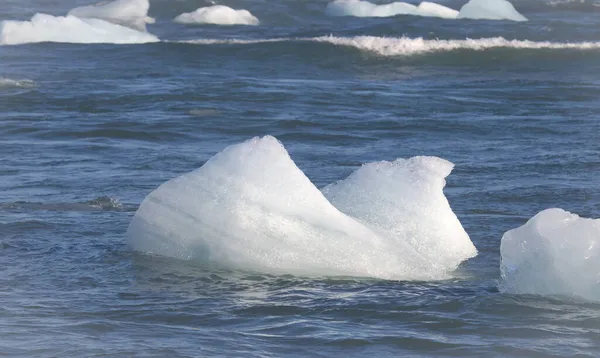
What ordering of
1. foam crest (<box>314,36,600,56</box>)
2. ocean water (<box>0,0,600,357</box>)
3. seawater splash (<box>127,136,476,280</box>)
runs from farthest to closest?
1. foam crest (<box>314,36,600,56</box>)
2. seawater splash (<box>127,136,476,280</box>)
3. ocean water (<box>0,0,600,357</box>)

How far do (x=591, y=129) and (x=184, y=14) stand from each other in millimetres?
18075

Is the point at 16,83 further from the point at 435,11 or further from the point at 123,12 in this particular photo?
the point at 435,11

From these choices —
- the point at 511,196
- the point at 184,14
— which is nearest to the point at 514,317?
the point at 511,196

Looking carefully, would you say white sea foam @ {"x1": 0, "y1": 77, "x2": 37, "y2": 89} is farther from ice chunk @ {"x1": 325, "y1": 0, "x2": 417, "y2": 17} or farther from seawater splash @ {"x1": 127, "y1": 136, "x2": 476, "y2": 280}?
ice chunk @ {"x1": 325, "y1": 0, "x2": 417, "y2": 17}

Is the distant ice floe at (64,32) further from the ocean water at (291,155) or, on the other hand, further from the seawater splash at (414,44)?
the seawater splash at (414,44)

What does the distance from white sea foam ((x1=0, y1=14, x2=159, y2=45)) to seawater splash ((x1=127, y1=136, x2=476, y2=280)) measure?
52.9 feet

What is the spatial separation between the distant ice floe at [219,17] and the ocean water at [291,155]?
1354 mm

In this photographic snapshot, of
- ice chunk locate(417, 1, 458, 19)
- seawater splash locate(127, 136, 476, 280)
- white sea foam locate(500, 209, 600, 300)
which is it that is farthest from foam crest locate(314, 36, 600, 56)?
white sea foam locate(500, 209, 600, 300)

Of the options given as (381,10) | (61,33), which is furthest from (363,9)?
(61,33)

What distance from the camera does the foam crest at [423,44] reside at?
73.8 ft

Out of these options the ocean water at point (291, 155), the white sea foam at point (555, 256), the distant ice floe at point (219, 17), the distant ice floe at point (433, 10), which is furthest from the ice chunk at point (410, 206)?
the distant ice floe at point (433, 10)

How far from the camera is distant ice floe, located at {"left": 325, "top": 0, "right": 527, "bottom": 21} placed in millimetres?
30031

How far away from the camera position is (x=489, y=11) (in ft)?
98.5

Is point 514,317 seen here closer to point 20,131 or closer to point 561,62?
point 20,131
